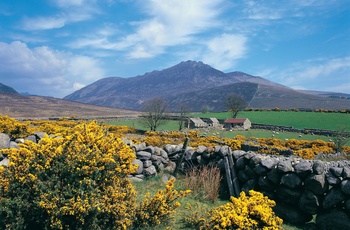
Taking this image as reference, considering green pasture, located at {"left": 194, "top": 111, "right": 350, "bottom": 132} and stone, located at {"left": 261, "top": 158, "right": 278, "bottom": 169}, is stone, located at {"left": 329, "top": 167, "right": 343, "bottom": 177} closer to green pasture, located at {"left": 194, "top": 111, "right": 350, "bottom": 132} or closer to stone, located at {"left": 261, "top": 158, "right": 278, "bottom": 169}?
stone, located at {"left": 261, "top": 158, "right": 278, "bottom": 169}

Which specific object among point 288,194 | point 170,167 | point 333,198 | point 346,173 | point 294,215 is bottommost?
point 294,215

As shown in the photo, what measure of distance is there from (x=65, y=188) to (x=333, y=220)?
7649 millimetres

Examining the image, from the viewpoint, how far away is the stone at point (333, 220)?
25.7ft

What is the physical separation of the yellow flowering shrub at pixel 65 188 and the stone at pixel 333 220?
5.91 meters

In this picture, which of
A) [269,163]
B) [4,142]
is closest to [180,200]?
[269,163]

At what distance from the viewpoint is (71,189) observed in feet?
18.6

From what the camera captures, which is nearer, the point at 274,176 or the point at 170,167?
the point at 274,176

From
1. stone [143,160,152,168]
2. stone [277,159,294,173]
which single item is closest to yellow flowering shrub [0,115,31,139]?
stone [143,160,152,168]

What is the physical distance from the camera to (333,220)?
8.03m

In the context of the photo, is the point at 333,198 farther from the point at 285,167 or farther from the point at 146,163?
the point at 146,163

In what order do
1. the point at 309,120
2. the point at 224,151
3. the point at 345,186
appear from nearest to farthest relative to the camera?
the point at 345,186, the point at 224,151, the point at 309,120

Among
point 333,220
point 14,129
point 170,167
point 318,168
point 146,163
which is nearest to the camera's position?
point 333,220

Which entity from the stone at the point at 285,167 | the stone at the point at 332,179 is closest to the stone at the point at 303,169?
the stone at the point at 285,167

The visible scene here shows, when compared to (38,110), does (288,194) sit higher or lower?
lower
